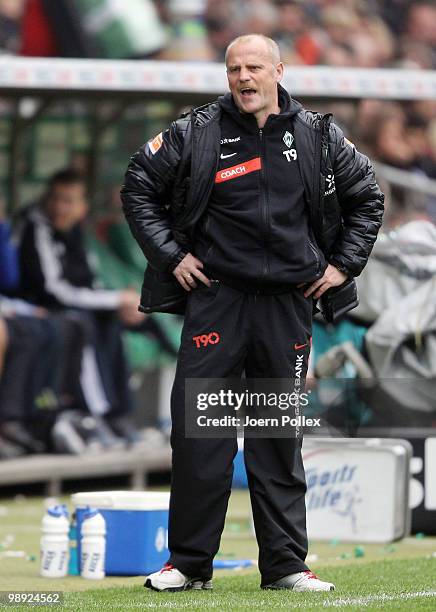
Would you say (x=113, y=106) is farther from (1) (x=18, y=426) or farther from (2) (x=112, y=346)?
(1) (x=18, y=426)

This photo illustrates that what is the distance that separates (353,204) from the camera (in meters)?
6.56

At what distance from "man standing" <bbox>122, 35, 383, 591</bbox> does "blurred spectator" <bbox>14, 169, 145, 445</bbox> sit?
5.98 m


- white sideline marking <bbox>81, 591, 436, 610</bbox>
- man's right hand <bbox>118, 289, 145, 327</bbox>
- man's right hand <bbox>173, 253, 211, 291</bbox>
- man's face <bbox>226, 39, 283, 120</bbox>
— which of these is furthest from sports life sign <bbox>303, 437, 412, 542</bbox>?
man's right hand <bbox>118, 289, 145, 327</bbox>

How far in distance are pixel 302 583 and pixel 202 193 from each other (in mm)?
1516

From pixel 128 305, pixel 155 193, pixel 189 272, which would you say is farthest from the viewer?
pixel 128 305

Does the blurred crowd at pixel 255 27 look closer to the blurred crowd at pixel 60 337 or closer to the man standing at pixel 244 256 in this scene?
the blurred crowd at pixel 60 337

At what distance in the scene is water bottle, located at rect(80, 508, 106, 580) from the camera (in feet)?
24.0

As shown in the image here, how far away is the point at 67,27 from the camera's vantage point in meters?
12.2

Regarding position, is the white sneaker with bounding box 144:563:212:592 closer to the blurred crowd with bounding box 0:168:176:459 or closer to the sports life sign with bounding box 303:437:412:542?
the sports life sign with bounding box 303:437:412:542

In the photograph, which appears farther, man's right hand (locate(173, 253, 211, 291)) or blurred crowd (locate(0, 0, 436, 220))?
blurred crowd (locate(0, 0, 436, 220))

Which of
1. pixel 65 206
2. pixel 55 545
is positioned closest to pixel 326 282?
pixel 55 545

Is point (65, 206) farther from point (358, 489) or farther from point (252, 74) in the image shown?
point (252, 74)

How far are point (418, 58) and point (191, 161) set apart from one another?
Answer: 12.5 m

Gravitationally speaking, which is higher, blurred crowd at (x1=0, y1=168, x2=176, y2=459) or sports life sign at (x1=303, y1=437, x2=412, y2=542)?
blurred crowd at (x1=0, y1=168, x2=176, y2=459)
